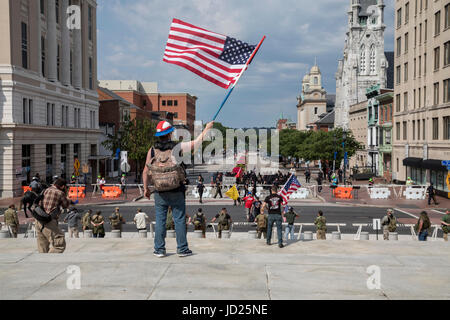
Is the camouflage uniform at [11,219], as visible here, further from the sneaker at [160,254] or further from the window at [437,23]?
the window at [437,23]

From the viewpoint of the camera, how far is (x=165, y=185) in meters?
7.73

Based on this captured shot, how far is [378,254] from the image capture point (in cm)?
882

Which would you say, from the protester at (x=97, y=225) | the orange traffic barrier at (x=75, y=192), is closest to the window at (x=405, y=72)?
the orange traffic barrier at (x=75, y=192)

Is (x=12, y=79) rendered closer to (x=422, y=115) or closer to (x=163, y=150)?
(x=163, y=150)

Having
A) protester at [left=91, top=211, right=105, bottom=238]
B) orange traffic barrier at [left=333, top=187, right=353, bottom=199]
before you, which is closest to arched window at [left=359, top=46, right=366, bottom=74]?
orange traffic barrier at [left=333, top=187, right=353, bottom=199]

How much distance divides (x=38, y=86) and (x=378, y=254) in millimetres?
37750

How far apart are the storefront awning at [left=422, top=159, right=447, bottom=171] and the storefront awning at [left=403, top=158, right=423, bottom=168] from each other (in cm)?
137

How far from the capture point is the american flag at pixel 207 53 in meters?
12.1

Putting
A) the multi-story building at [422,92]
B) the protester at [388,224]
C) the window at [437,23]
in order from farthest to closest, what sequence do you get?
the window at [437,23], the multi-story building at [422,92], the protester at [388,224]

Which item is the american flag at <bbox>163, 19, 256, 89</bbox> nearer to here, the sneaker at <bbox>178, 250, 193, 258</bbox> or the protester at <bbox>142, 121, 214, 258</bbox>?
the protester at <bbox>142, 121, 214, 258</bbox>

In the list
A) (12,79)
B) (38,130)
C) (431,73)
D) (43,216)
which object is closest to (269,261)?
(43,216)

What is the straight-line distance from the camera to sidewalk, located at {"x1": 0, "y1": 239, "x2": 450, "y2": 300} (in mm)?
5914

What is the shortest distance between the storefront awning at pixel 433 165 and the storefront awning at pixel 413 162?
1.37 meters

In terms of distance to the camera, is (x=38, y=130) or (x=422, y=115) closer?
(x=38, y=130)
